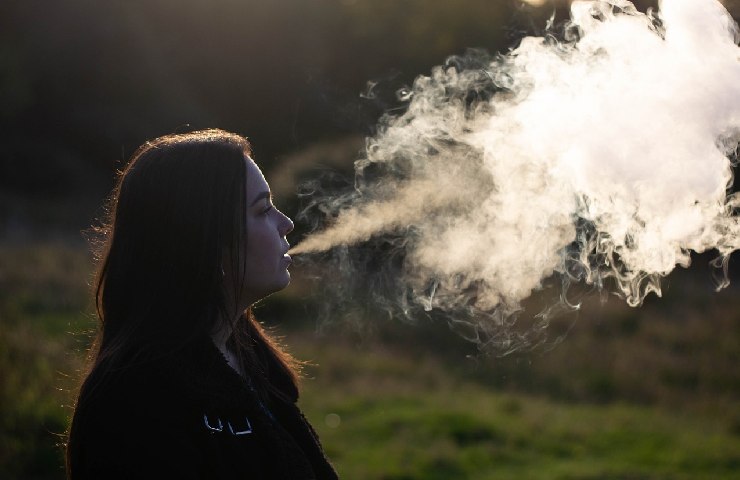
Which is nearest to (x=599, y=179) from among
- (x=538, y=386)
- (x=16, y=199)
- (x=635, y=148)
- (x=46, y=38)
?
(x=635, y=148)

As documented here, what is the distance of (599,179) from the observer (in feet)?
12.6

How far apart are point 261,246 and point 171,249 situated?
0.27 m

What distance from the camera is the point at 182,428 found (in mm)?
Result: 2146

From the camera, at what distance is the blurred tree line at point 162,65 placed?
41.3 ft

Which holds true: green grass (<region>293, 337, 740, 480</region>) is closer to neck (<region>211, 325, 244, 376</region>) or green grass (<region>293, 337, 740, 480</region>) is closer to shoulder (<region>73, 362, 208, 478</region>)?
neck (<region>211, 325, 244, 376</region>)

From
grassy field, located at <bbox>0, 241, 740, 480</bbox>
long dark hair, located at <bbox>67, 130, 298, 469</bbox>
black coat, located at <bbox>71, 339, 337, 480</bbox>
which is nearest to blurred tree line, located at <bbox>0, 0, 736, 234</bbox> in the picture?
grassy field, located at <bbox>0, 241, 740, 480</bbox>

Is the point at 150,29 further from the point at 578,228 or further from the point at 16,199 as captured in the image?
the point at 578,228

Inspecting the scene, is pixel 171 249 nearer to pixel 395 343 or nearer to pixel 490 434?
pixel 490 434

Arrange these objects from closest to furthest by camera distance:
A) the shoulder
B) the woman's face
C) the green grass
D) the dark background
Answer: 1. the shoulder
2. the woman's face
3. the dark background
4. the green grass

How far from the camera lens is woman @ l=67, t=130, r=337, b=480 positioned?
6.85 feet

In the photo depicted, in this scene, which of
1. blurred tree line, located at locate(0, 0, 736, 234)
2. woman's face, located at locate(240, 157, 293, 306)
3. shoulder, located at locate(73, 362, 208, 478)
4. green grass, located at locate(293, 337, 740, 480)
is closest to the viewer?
shoulder, located at locate(73, 362, 208, 478)

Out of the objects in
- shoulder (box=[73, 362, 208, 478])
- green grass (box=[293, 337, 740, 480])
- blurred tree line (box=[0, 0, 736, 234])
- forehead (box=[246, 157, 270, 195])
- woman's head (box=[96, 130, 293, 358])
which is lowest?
shoulder (box=[73, 362, 208, 478])

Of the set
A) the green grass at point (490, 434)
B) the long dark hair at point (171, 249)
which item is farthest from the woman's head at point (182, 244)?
the green grass at point (490, 434)

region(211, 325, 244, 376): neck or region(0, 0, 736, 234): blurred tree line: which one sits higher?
region(0, 0, 736, 234): blurred tree line
